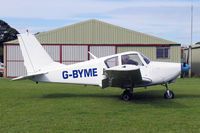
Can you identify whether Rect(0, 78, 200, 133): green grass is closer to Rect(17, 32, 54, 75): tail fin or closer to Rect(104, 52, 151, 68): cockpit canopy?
Rect(104, 52, 151, 68): cockpit canopy

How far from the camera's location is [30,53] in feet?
33.8

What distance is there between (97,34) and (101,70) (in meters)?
16.7

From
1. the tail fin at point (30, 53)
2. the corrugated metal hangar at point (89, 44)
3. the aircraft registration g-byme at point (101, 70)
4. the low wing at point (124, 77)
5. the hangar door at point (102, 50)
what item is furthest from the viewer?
the hangar door at point (102, 50)

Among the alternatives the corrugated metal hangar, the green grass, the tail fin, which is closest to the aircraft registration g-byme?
the tail fin

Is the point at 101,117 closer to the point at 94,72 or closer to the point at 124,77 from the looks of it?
the point at 124,77

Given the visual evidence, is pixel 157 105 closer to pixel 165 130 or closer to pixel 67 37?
pixel 165 130

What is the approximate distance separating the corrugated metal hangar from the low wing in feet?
54.3

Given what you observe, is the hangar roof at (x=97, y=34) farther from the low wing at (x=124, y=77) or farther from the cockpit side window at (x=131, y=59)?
the low wing at (x=124, y=77)

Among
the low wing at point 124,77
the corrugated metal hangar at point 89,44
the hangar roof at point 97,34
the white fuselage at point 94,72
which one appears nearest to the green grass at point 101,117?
the low wing at point 124,77

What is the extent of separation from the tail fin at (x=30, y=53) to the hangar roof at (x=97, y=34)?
15.6 m

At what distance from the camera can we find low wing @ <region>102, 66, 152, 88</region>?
7.89m

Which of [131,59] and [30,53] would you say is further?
[30,53]

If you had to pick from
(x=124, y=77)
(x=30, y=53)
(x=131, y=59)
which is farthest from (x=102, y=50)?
(x=124, y=77)

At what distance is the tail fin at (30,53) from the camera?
10.3 metres
